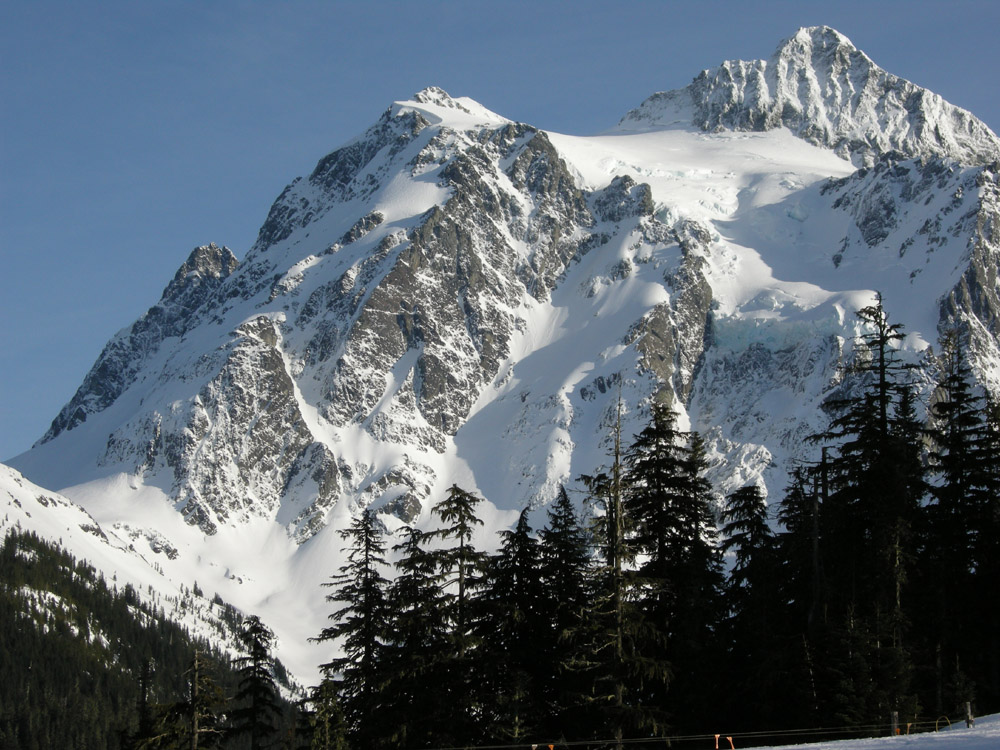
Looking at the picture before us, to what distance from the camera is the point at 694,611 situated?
47.7 m

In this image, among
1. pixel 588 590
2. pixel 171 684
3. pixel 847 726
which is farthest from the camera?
pixel 171 684

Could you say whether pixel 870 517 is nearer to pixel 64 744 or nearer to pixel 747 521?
pixel 747 521

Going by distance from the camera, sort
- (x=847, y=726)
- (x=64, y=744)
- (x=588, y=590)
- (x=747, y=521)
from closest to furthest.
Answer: (x=847, y=726) → (x=588, y=590) → (x=747, y=521) → (x=64, y=744)

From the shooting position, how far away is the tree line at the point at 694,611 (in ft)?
141

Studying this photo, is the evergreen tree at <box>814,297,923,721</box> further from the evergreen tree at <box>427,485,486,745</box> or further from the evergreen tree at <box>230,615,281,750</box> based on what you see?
the evergreen tree at <box>230,615,281,750</box>

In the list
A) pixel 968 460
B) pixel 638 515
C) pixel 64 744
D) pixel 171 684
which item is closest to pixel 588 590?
pixel 638 515

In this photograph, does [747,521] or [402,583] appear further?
[747,521]

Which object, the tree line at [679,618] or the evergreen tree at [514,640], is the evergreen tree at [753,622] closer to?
the tree line at [679,618]

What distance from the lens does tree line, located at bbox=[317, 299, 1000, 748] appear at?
43.1m

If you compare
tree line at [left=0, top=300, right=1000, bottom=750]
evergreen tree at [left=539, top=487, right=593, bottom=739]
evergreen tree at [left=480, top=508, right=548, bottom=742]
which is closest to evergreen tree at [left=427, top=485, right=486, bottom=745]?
tree line at [left=0, top=300, right=1000, bottom=750]

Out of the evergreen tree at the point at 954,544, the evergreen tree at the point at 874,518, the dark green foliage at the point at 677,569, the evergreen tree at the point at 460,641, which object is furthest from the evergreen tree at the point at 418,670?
the evergreen tree at the point at 954,544

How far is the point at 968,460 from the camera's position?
5462 cm

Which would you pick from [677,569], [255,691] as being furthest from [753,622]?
[255,691]

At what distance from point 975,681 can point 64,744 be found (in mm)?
152042
